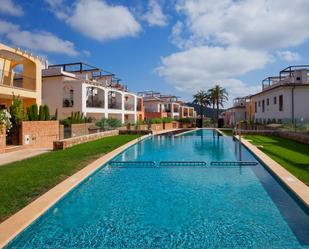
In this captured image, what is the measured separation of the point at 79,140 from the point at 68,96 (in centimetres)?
1157

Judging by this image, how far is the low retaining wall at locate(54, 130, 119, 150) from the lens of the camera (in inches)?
658

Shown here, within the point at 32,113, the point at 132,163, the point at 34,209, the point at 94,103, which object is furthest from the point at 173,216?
the point at 94,103

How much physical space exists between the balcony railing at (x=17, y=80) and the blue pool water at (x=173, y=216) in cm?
1438

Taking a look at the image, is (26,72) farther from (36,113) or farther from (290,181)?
(290,181)

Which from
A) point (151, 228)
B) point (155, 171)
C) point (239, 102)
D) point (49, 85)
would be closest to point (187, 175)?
point (155, 171)

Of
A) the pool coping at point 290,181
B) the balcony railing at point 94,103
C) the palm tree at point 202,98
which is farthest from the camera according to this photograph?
the palm tree at point 202,98

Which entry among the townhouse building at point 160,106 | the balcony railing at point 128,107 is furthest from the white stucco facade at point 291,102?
the townhouse building at point 160,106

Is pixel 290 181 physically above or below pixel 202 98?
below

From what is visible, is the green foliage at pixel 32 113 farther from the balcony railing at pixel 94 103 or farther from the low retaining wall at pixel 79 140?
the balcony railing at pixel 94 103

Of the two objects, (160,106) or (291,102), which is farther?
(160,106)

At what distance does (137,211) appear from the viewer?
683cm

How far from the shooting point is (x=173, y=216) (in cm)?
650

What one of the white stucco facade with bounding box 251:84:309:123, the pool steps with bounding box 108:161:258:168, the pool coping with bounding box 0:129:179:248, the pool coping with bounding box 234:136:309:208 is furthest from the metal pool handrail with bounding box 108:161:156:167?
the white stucco facade with bounding box 251:84:309:123

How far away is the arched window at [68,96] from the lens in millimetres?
30016
